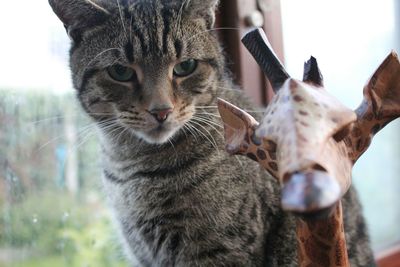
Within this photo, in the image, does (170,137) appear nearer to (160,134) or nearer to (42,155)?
(160,134)

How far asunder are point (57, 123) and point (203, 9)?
0.47 m

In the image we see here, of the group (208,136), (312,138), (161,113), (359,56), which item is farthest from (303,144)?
(359,56)

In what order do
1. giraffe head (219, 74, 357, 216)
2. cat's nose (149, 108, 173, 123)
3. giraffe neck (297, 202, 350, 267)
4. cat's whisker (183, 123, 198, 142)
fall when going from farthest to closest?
cat's whisker (183, 123, 198, 142) < cat's nose (149, 108, 173, 123) < giraffe neck (297, 202, 350, 267) < giraffe head (219, 74, 357, 216)

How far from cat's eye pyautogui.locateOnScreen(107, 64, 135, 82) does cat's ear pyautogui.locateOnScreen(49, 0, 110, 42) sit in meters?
0.10

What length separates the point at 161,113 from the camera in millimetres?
889

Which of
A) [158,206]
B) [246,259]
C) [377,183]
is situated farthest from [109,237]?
[377,183]

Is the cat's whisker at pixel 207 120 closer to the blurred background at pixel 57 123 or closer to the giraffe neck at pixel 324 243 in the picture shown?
the blurred background at pixel 57 123

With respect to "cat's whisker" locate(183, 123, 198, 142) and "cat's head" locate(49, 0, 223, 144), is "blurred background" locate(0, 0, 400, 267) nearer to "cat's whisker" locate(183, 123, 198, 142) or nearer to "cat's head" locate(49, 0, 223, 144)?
"cat's head" locate(49, 0, 223, 144)

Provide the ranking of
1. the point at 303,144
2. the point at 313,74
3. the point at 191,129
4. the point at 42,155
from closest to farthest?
the point at 303,144 → the point at 313,74 → the point at 191,129 → the point at 42,155

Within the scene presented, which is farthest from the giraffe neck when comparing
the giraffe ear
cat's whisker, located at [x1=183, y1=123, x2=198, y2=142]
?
cat's whisker, located at [x1=183, y1=123, x2=198, y2=142]

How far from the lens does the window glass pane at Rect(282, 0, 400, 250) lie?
1.54m

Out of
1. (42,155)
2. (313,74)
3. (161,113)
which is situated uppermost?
(313,74)

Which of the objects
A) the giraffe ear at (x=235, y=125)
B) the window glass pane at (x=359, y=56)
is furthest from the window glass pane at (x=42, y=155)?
the window glass pane at (x=359, y=56)

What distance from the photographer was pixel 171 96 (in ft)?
3.02
